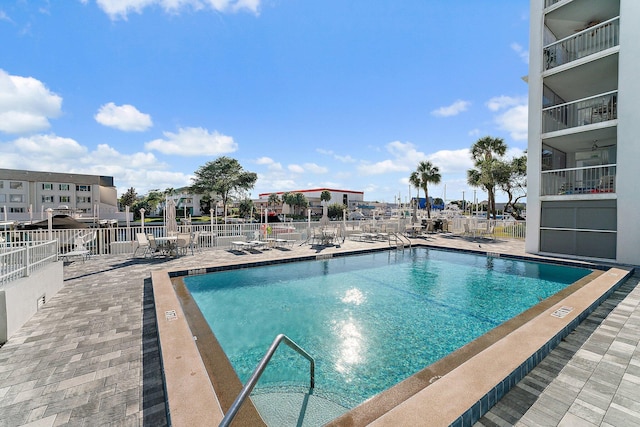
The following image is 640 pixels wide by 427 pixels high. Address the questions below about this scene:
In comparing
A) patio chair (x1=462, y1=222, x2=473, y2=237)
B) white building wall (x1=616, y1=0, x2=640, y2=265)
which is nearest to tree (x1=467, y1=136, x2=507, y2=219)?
patio chair (x1=462, y1=222, x2=473, y2=237)

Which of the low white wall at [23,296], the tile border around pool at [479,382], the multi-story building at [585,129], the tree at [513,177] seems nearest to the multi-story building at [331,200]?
the tree at [513,177]

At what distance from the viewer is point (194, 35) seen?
12055 mm

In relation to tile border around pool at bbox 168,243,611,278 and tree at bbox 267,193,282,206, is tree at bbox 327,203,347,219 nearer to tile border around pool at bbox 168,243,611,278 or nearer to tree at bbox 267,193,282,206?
tree at bbox 267,193,282,206

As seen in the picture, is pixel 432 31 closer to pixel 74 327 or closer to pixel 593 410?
pixel 593 410

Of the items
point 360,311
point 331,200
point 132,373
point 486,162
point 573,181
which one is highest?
point 486,162

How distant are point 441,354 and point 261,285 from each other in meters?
4.70

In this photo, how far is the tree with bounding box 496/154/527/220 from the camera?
2075 centimetres

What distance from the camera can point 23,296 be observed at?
13.7ft

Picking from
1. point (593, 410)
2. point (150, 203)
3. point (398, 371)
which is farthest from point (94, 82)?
point (150, 203)

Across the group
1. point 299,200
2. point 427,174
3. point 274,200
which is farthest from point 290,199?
point 427,174

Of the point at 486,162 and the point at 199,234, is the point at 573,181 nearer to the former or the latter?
the point at 486,162

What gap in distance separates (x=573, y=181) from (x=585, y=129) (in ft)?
7.09

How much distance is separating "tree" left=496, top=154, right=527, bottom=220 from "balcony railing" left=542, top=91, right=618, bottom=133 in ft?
33.6

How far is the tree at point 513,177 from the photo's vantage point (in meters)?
20.8
